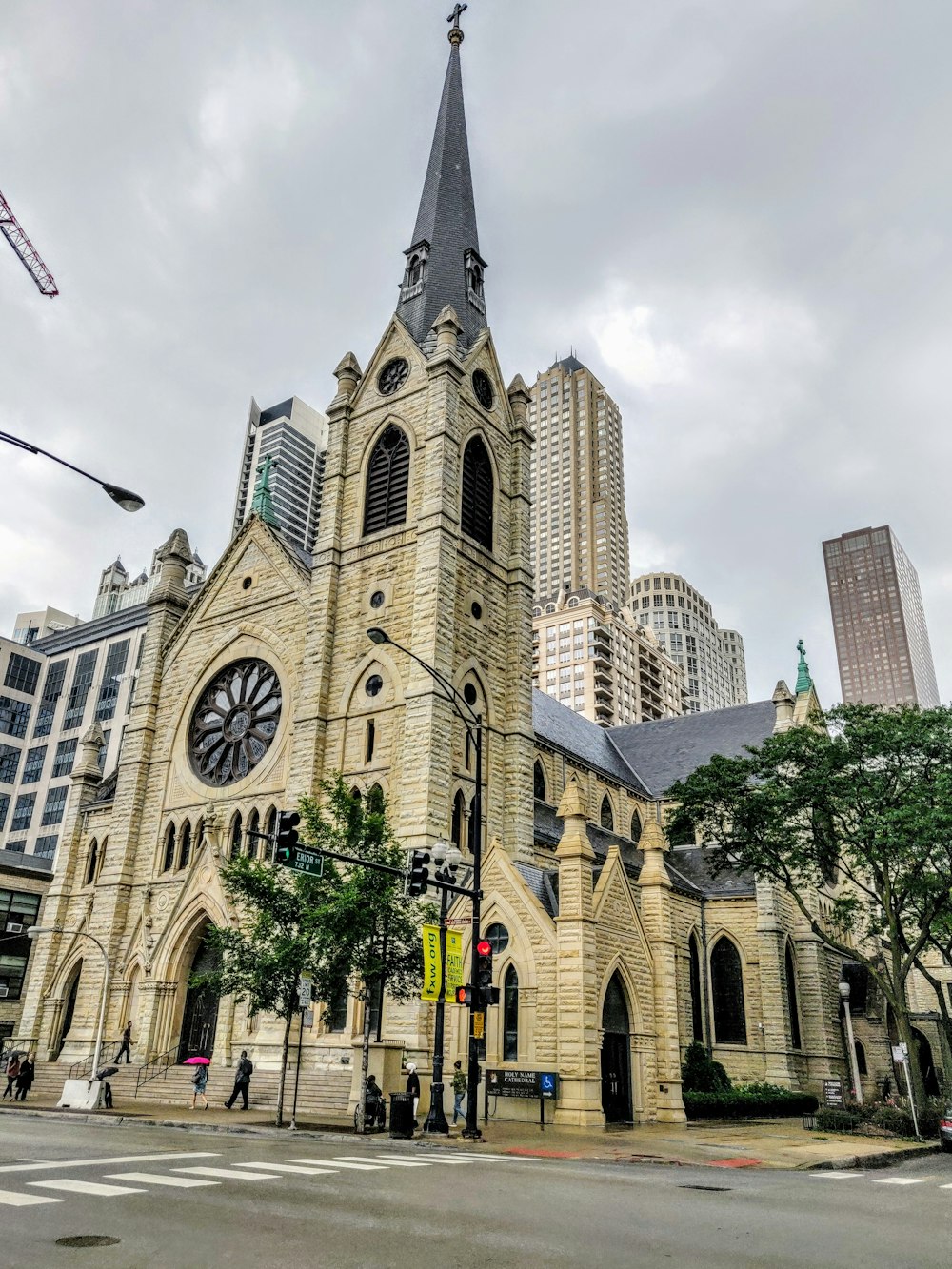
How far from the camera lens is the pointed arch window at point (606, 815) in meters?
44.6

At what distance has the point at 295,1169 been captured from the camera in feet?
41.2

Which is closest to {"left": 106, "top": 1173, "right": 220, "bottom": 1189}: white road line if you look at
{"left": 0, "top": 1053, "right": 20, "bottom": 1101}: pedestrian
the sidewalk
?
the sidewalk

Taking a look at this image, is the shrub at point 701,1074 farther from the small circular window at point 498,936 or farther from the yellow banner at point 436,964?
the yellow banner at point 436,964

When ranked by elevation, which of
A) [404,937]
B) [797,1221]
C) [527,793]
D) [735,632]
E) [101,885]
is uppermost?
[735,632]

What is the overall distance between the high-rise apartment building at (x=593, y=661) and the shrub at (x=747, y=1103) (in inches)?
3438

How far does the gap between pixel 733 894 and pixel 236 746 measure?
20.6 m

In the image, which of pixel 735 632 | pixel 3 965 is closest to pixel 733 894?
pixel 3 965

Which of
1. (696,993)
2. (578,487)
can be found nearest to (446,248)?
(696,993)

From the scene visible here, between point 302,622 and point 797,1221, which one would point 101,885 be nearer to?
point 302,622

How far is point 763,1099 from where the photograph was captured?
1275 inches

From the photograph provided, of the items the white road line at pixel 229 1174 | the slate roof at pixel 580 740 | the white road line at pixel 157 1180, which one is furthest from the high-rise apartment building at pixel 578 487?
the white road line at pixel 157 1180

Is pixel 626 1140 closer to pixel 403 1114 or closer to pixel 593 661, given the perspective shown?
pixel 403 1114

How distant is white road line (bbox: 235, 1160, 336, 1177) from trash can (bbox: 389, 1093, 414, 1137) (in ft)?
21.7

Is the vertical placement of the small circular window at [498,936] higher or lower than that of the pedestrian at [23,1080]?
higher
